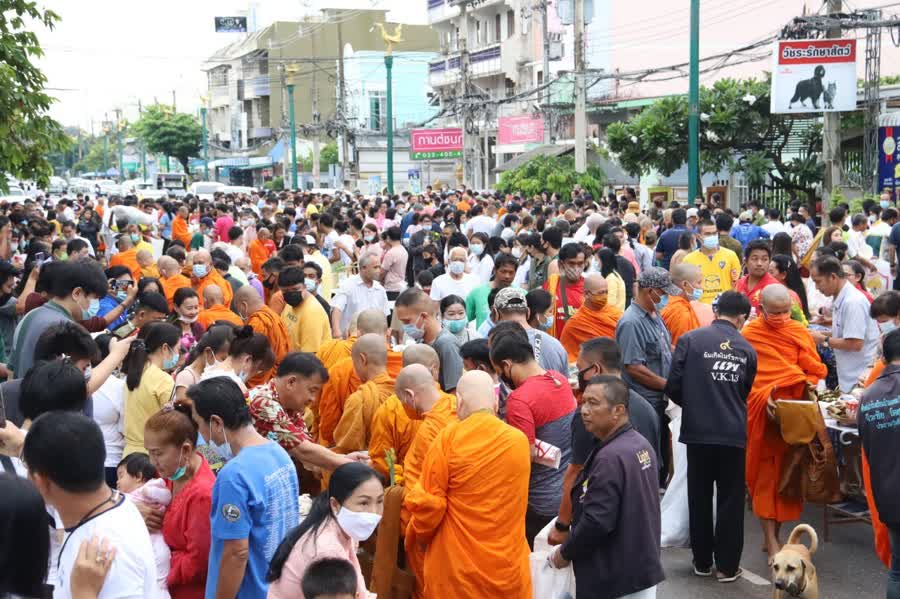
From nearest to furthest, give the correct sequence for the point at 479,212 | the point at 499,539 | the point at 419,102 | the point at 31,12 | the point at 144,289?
the point at 499,539, the point at 144,289, the point at 31,12, the point at 479,212, the point at 419,102

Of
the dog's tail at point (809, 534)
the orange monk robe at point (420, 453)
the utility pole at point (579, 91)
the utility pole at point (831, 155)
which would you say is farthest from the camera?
the utility pole at point (579, 91)

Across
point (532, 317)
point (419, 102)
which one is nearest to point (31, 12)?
point (532, 317)

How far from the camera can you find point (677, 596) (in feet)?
22.4

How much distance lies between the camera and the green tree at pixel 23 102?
39.2ft

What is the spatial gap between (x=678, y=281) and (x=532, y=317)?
1296mm

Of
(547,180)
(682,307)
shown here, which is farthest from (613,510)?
(547,180)

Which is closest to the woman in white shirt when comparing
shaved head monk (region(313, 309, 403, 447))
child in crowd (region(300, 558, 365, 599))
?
shaved head monk (region(313, 309, 403, 447))

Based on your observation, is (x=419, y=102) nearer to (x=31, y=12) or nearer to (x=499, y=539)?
(x=31, y=12)

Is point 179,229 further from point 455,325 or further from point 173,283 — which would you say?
point 455,325

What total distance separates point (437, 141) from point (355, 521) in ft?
138

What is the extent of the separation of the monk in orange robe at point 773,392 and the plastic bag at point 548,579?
2.50 metres

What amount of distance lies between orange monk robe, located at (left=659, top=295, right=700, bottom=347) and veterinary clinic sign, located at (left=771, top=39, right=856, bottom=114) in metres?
15.5

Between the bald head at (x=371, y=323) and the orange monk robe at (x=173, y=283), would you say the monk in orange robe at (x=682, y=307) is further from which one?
the orange monk robe at (x=173, y=283)

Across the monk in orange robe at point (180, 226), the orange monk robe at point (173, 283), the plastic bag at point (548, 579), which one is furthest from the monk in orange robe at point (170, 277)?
the monk in orange robe at point (180, 226)
